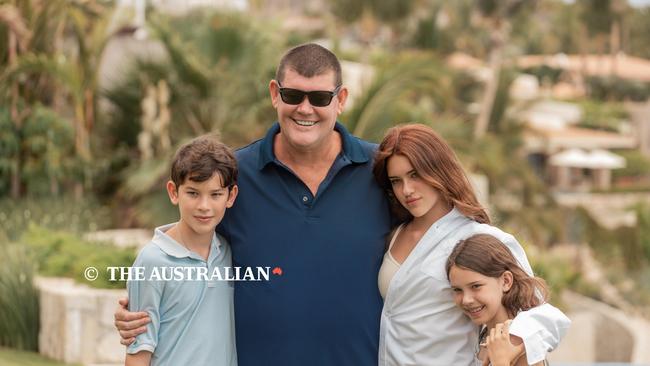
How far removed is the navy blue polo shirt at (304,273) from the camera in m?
3.58

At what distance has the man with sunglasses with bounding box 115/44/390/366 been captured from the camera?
11.7 ft

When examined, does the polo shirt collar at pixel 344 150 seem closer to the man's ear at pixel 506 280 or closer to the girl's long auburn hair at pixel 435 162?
the girl's long auburn hair at pixel 435 162

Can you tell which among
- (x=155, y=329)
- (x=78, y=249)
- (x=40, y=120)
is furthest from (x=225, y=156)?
(x=40, y=120)

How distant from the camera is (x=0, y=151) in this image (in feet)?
38.8

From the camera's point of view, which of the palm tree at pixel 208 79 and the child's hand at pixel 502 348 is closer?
the child's hand at pixel 502 348

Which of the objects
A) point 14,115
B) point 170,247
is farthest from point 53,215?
point 170,247

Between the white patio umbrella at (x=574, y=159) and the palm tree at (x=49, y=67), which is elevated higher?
the palm tree at (x=49, y=67)

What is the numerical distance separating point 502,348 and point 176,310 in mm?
1107

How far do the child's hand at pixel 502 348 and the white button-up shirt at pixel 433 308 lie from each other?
234 mm

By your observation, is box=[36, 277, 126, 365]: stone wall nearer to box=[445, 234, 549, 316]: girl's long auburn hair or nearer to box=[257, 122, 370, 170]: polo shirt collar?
box=[257, 122, 370, 170]: polo shirt collar

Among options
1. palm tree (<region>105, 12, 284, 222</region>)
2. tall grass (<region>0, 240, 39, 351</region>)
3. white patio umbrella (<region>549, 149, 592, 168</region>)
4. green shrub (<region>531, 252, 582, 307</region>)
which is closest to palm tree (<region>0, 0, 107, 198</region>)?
palm tree (<region>105, 12, 284, 222</region>)

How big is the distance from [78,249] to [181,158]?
5.42 m

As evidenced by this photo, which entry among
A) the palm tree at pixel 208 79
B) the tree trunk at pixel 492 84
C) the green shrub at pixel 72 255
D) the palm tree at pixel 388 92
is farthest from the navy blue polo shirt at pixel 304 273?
the tree trunk at pixel 492 84

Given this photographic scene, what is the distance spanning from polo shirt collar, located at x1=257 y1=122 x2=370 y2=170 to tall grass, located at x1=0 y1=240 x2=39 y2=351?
490 cm
